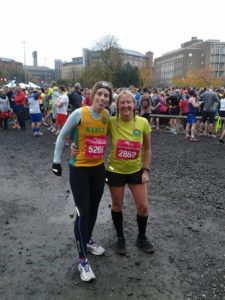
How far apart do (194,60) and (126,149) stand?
419 ft

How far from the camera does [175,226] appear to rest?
4.59 m

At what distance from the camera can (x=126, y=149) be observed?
3529mm

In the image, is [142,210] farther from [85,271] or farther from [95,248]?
[85,271]

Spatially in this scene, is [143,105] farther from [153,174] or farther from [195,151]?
[153,174]

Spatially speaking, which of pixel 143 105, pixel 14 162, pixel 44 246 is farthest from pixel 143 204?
pixel 143 105

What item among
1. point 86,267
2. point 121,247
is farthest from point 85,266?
point 121,247

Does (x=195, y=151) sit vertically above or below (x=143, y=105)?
below

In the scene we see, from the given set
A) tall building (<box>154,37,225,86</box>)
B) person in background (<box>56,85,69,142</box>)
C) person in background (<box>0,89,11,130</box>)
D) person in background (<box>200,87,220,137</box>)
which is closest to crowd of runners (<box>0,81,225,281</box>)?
person in background (<box>56,85,69,142</box>)

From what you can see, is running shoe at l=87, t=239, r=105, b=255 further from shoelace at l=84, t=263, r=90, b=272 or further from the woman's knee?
the woman's knee

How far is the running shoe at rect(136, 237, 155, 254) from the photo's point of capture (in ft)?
12.6

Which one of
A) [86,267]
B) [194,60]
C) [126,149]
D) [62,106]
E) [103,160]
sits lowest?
[86,267]

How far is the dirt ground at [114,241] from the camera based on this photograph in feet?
10.3

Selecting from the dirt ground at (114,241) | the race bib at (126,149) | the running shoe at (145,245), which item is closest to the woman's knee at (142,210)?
the running shoe at (145,245)

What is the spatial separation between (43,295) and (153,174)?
475cm
